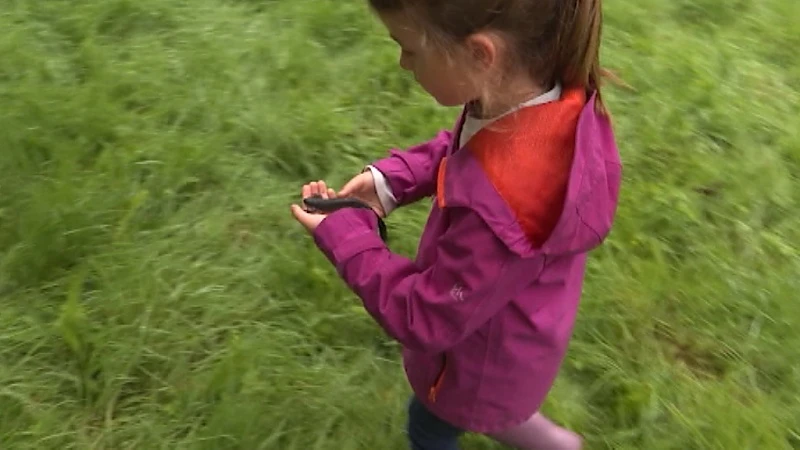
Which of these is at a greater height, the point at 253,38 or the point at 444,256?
the point at 444,256

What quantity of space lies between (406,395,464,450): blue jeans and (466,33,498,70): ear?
729 mm

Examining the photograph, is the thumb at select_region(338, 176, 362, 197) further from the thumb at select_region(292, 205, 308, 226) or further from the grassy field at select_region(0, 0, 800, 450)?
the grassy field at select_region(0, 0, 800, 450)

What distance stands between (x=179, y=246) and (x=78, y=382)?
0.43 m

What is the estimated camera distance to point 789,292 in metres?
2.45

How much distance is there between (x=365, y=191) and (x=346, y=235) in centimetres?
23

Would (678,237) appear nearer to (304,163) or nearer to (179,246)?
(304,163)

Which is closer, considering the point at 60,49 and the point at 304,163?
the point at 304,163

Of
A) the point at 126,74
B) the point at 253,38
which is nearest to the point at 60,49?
the point at 126,74

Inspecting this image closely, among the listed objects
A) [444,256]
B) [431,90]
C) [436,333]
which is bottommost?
[436,333]

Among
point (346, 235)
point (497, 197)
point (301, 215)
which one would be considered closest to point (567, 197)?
point (497, 197)

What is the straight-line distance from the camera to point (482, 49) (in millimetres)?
1332

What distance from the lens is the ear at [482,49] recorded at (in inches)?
52.1

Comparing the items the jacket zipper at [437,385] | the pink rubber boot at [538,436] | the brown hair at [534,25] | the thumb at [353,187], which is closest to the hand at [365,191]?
the thumb at [353,187]

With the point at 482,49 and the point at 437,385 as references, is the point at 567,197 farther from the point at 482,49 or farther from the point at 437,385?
the point at 437,385
